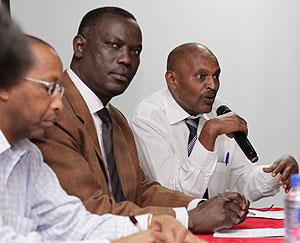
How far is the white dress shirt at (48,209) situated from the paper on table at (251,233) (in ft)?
1.10

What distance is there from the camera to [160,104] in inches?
100.0

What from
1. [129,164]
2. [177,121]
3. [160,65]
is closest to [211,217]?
[129,164]

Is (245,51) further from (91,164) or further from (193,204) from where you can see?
(91,164)

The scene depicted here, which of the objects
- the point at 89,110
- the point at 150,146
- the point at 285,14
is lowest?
the point at 150,146

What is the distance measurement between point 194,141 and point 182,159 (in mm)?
120

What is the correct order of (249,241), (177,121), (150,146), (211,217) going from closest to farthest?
1. (249,241)
2. (211,217)
3. (150,146)
4. (177,121)

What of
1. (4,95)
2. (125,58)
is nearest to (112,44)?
(125,58)

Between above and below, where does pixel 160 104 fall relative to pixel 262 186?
above

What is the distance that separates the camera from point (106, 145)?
199 centimetres

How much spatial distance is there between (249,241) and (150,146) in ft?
2.81

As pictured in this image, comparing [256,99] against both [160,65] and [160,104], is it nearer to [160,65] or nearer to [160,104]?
[160,65]

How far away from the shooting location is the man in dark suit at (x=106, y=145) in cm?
164

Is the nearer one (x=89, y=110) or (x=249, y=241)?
(x=249, y=241)

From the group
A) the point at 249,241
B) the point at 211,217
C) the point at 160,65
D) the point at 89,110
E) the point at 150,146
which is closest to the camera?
the point at 249,241
